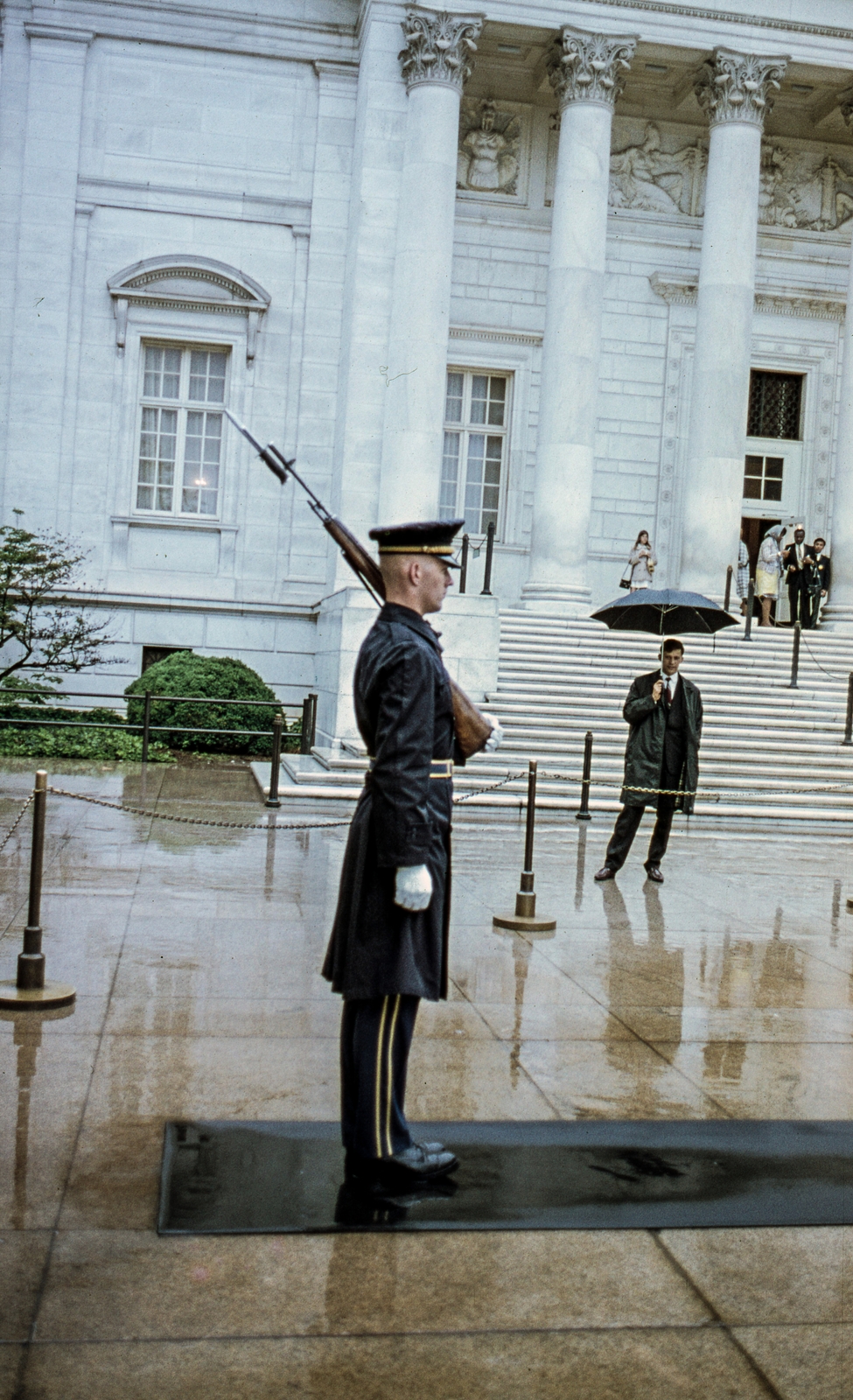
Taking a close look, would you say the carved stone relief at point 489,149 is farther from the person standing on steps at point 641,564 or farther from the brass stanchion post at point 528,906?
the brass stanchion post at point 528,906

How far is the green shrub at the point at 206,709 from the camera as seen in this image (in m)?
20.3

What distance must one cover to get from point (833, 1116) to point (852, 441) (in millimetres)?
20275

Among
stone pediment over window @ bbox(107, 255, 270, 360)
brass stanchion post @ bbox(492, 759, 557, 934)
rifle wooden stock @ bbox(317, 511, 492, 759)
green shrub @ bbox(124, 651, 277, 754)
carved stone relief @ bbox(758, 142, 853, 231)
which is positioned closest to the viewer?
rifle wooden stock @ bbox(317, 511, 492, 759)

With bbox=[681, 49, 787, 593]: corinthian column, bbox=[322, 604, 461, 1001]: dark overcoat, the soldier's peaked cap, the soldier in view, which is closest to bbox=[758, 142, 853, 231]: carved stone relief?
bbox=[681, 49, 787, 593]: corinthian column

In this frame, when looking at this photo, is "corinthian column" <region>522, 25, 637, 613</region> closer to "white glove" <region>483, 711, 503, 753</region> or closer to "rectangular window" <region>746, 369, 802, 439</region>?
"rectangular window" <region>746, 369, 802, 439</region>

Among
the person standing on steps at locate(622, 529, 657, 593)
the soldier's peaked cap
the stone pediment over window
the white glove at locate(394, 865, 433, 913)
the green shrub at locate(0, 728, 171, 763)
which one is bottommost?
the green shrub at locate(0, 728, 171, 763)

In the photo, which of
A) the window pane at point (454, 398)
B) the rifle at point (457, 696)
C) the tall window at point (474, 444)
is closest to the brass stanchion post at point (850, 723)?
the tall window at point (474, 444)

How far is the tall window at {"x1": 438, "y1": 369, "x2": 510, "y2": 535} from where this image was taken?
26.8m

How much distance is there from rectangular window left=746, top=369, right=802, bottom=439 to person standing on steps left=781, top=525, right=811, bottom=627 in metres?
3.46

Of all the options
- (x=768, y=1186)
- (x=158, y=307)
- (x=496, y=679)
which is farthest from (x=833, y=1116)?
(x=158, y=307)

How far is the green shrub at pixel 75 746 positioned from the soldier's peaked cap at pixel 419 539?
46.4 feet

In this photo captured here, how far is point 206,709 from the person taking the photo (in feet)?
67.1

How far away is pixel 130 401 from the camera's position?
24891mm

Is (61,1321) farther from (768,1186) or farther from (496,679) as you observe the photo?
(496,679)
